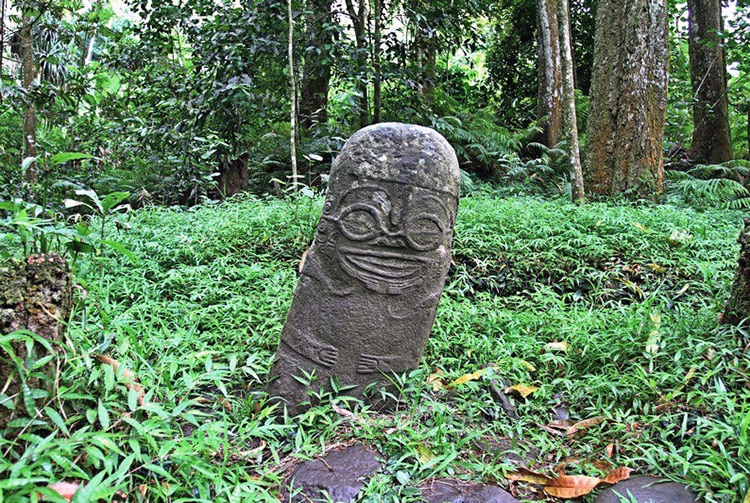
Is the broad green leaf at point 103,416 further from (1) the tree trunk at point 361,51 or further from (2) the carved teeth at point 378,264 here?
(1) the tree trunk at point 361,51

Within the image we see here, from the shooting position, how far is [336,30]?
580 centimetres

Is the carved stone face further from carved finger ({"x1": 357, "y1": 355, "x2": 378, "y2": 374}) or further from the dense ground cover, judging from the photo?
the dense ground cover

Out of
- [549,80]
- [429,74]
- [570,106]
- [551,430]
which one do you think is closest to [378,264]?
[551,430]

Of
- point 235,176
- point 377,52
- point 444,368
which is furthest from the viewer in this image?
point 235,176

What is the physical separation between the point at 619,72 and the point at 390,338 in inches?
203

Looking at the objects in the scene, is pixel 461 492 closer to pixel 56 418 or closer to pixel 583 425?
pixel 583 425


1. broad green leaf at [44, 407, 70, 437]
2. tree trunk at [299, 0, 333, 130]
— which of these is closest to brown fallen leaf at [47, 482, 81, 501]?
broad green leaf at [44, 407, 70, 437]

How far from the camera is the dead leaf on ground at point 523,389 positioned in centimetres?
289

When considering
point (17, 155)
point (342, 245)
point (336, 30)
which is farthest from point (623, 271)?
point (17, 155)

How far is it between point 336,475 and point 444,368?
3.79ft

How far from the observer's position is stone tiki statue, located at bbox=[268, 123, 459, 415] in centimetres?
263

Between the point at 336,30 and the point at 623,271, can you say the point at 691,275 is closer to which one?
the point at 623,271

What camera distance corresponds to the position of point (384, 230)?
263 cm

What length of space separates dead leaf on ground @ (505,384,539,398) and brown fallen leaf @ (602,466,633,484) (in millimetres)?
686
